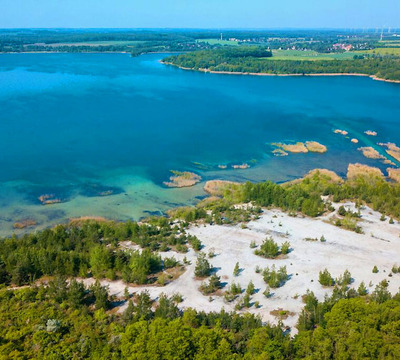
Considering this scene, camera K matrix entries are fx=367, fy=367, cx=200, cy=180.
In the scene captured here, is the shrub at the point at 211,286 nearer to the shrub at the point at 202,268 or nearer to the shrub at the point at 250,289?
the shrub at the point at 202,268

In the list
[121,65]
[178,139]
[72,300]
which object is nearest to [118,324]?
[72,300]

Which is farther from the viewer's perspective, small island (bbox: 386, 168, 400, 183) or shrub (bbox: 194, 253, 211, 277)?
small island (bbox: 386, 168, 400, 183)

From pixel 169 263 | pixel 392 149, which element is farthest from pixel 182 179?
pixel 392 149

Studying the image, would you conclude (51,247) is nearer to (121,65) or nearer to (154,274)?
(154,274)

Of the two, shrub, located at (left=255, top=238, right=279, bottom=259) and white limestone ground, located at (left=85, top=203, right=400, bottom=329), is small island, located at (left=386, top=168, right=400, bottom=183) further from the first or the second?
shrub, located at (left=255, top=238, right=279, bottom=259)

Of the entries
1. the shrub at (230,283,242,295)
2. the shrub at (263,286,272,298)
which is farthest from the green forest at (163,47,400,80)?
the shrub at (230,283,242,295)

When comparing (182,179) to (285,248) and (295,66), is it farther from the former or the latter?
(295,66)
